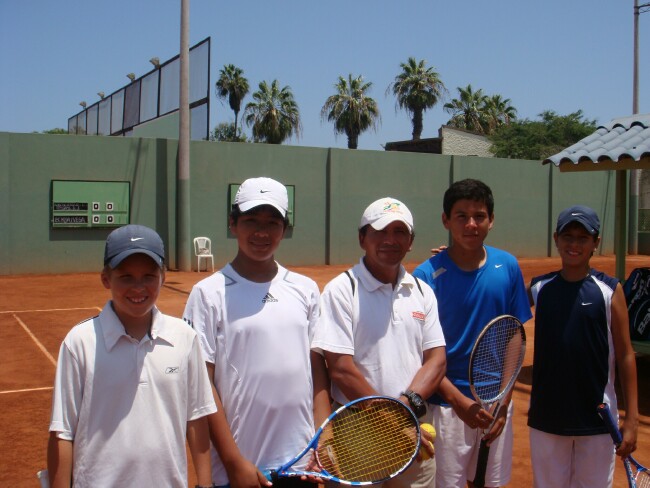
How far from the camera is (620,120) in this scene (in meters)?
7.76

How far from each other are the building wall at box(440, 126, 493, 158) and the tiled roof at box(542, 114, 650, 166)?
26.3 m

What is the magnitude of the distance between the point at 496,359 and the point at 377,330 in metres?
0.67

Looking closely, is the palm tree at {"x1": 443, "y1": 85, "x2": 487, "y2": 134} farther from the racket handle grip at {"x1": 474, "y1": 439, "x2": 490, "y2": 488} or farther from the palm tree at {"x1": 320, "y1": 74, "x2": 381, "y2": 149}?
the racket handle grip at {"x1": 474, "y1": 439, "x2": 490, "y2": 488}

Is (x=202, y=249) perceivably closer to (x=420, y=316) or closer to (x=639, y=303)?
(x=639, y=303)

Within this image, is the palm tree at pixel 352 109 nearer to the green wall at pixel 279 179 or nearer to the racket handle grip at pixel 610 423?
the green wall at pixel 279 179

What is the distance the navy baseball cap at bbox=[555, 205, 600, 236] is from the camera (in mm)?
3244

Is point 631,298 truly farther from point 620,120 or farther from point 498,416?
point 498,416

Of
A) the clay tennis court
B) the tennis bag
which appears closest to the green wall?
the clay tennis court

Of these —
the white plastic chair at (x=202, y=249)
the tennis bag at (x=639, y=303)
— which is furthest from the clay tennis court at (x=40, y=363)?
the white plastic chair at (x=202, y=249)

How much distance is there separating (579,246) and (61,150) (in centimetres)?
1663

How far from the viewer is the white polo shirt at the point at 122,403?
6.82ft

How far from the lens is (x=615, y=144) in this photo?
23.3 feet

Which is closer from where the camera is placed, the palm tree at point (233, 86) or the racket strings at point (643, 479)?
the racket strings at point (643, 479)

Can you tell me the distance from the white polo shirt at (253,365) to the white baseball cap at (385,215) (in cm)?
58
